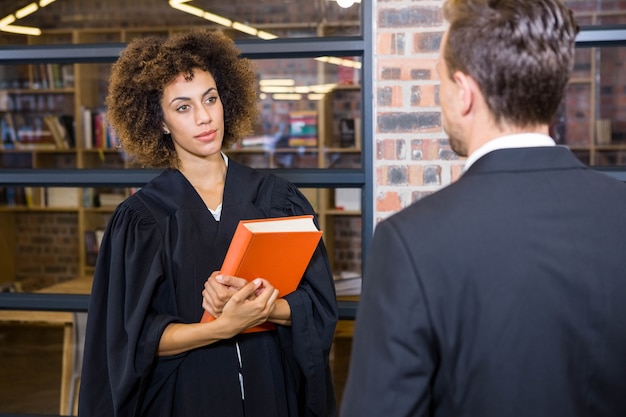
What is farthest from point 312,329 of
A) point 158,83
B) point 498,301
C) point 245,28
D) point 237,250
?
point 245,28

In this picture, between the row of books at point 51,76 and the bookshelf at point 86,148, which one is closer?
the bookshelf at point 86,148

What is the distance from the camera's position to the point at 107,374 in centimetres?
211

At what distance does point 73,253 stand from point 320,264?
7.21 metres

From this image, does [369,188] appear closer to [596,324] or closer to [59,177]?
[59,177]

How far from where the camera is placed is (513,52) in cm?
115

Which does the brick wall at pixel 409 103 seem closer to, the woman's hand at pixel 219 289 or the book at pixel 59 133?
the woman's hand at pixel 219 289

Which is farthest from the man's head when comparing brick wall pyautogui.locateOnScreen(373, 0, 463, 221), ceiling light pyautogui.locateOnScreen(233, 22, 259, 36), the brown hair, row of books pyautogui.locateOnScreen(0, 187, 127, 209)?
ceiling light pyautogui.locateOnScreen(233, 22, 259, 36)

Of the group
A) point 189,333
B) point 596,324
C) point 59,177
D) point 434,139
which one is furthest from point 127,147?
point 596,324

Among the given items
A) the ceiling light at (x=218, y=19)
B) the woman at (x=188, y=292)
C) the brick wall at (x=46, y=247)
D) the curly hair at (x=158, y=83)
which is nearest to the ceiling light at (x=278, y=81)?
the ceiling light at (x=218, y=19)

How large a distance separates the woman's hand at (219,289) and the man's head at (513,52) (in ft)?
2.65

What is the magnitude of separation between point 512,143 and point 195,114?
106 cm

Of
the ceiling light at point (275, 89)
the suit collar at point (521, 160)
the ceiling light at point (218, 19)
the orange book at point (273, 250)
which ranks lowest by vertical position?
the orange book at point (273, 250)

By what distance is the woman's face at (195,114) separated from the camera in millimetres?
2062

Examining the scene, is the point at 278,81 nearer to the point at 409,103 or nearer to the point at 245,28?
the point at 245,28
